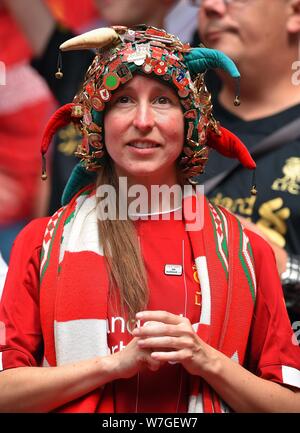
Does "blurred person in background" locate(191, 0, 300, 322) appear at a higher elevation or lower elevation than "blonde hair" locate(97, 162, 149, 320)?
higher

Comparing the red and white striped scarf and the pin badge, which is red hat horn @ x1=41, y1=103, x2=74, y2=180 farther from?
the pin badge

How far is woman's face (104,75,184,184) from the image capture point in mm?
2203

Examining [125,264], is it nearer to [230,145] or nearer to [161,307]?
[161,307]

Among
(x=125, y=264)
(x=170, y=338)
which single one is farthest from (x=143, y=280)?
(x=170, y=338)

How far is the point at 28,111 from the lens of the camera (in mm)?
3693

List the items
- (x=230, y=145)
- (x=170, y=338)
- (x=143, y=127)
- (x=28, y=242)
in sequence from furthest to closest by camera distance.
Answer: (x=230, y=145) → (x=28, y=242) → (x=143, y=127) → (x=170, y=338)

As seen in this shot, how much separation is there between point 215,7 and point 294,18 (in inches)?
10.9

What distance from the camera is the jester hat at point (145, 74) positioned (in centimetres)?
221

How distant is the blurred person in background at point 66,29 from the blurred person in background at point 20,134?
0.06 m

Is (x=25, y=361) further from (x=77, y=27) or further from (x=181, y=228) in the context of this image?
(x=77, y=27)

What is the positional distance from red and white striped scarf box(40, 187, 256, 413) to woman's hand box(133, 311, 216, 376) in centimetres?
8

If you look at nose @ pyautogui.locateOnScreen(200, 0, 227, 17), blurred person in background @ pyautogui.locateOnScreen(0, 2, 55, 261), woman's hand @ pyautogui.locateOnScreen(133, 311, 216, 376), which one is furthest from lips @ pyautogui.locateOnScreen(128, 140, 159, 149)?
blurred person in background @ pyautogui.locateOnScreen(0, 2, 55, 261)

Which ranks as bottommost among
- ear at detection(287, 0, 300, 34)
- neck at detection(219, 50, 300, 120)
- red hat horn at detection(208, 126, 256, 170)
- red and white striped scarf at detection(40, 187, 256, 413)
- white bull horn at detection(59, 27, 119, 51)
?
red and white striped scarf at detection(40, 187, 256, 413)

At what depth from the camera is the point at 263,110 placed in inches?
134
